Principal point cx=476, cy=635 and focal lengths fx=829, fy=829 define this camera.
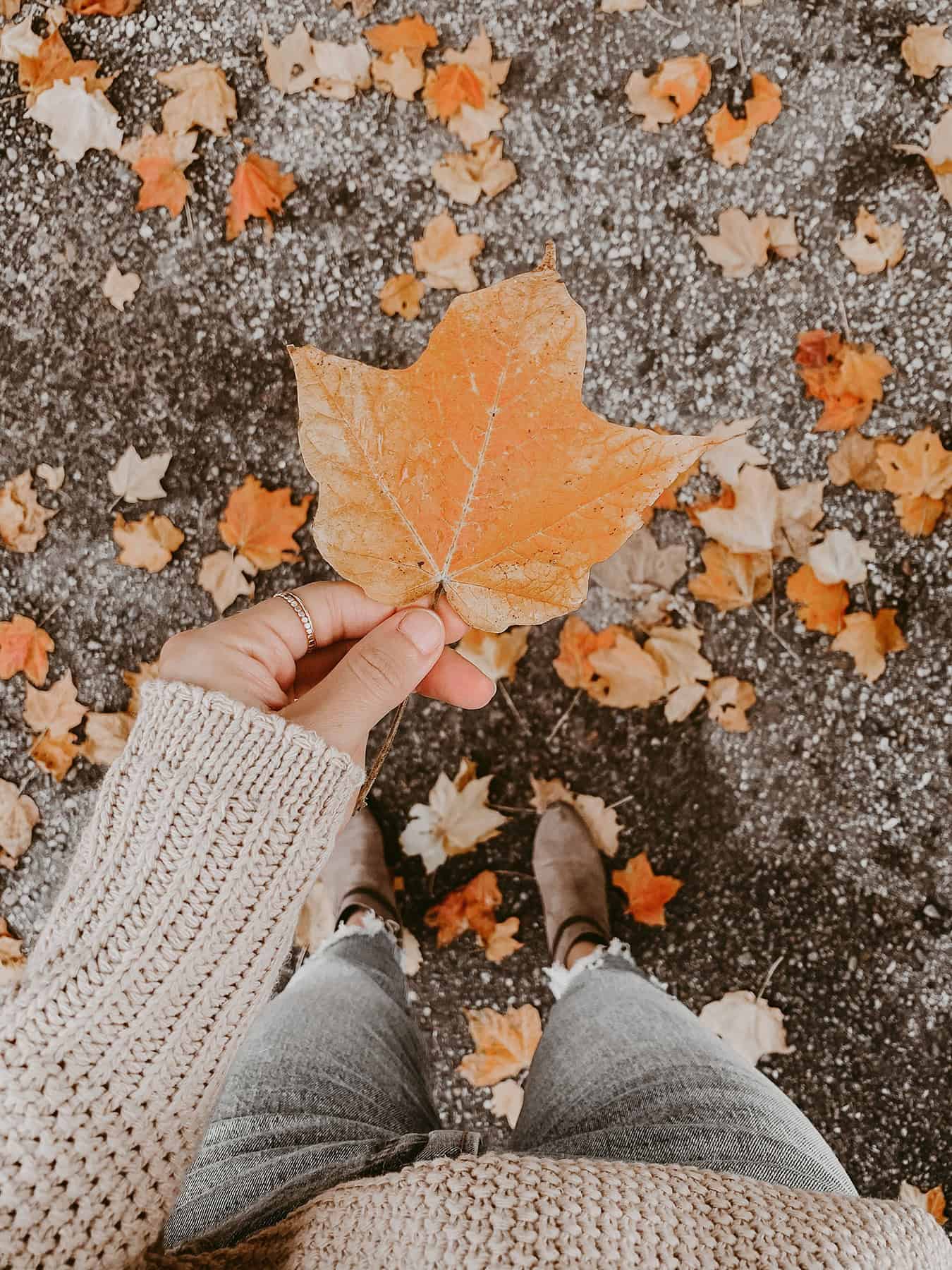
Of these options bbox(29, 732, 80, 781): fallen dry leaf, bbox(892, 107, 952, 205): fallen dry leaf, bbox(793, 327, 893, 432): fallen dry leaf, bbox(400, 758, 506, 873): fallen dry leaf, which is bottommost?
bbox(400, 758, 506, 873): fallen dry leaf

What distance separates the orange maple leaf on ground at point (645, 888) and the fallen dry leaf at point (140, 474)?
1247 millimetres

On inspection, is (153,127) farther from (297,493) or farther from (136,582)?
(136,582)

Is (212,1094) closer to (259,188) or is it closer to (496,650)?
(496,650)

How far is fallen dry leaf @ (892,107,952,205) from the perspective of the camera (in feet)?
5.35

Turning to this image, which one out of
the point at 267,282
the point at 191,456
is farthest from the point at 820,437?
the point at 191,456

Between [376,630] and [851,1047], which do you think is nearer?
[376,630]

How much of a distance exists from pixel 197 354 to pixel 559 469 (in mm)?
1104

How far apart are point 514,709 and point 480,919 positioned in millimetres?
448

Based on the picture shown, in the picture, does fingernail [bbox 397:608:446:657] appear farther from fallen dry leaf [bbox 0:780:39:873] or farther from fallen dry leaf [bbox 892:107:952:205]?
fallen dry leaf [bbox 892:107:952:205]

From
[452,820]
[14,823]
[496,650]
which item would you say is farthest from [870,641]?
[14,823]

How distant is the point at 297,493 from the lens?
5.66ft

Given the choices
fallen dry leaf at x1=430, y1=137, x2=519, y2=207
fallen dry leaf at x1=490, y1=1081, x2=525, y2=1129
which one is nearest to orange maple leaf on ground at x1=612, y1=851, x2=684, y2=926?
fallen dry leaf at x1=490, y1=1081, x2=525, y2=1129

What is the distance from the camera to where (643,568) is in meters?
1.67

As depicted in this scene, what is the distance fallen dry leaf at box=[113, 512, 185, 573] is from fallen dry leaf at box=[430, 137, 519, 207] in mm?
897
